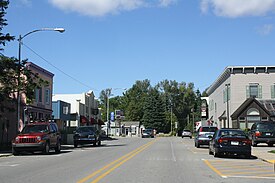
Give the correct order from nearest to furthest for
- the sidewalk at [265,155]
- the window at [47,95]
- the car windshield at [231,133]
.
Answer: the sidewalk at [265,155] < the car windshield at [231,133] < the window at [47,95]

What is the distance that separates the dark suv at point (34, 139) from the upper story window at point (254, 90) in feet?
108

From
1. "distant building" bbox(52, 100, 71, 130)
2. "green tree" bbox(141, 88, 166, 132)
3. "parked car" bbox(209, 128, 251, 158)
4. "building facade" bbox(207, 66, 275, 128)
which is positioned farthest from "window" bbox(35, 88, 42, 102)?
"green tree" bbox(141, 88, 166, 132)

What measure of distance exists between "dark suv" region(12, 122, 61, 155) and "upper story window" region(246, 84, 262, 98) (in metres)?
32.8

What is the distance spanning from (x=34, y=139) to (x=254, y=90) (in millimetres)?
35216

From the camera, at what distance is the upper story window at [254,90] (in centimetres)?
5200

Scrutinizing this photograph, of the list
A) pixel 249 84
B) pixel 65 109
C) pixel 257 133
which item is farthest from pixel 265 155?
pixel 65 109

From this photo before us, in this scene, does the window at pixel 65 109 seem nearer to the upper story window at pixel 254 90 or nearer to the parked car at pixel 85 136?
the parked car at pixel 85 136

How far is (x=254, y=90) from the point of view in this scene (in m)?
52.1

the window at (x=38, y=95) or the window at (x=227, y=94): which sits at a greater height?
the window at (x=227, y=94)

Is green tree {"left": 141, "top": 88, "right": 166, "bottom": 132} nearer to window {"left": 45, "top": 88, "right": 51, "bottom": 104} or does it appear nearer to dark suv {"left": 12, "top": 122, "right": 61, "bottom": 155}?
window {"left": 45, "top": 88, "right": 51, "bottom": 104}

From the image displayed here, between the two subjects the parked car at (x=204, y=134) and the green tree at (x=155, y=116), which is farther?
the green tree at (x=155, y=116)

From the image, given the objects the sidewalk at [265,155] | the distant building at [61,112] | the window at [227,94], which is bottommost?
the sidewalk at [265,155]

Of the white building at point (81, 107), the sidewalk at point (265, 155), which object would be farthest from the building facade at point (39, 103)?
the sidewalk at point (265, 155)

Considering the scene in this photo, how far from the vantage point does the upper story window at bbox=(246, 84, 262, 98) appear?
52.0 m
